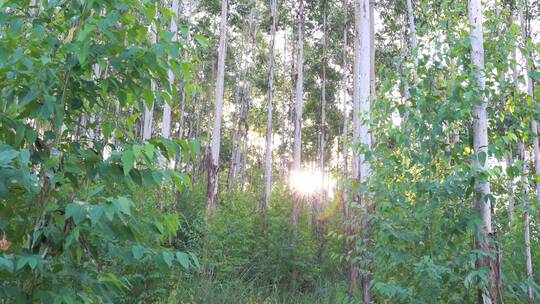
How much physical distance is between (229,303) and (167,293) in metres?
1.19

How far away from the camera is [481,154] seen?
3.89 meters

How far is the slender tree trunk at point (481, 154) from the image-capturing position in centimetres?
388

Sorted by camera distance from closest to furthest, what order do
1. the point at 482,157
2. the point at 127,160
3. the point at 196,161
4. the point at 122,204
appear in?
the point at 122,204 < the point at 127,160 < the point at 482,157 < the point at 196,161

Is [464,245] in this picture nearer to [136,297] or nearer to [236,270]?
[136,297]

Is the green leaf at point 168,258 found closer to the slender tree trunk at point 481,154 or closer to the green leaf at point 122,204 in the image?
the green leaf at point 122,204

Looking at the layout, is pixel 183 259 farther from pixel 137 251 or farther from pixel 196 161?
pixel 196 161

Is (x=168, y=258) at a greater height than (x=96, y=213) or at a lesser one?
lesser

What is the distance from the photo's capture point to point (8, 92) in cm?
194

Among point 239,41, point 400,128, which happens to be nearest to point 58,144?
point 400,128

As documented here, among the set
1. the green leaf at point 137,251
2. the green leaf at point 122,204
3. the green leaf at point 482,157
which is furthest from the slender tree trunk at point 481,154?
the green leaf at point 122,204

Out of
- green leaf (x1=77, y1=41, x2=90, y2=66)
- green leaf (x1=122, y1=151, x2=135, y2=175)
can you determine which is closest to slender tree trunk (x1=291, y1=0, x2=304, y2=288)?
green leaf (x1=122, y1=151, x2=135, y2=175)

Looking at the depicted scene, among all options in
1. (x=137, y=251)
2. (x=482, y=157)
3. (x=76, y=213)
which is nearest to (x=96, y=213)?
(x=76, y=213)

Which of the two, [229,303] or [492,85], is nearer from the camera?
[492,85]

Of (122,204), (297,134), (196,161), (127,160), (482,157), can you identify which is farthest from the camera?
(297,134)
